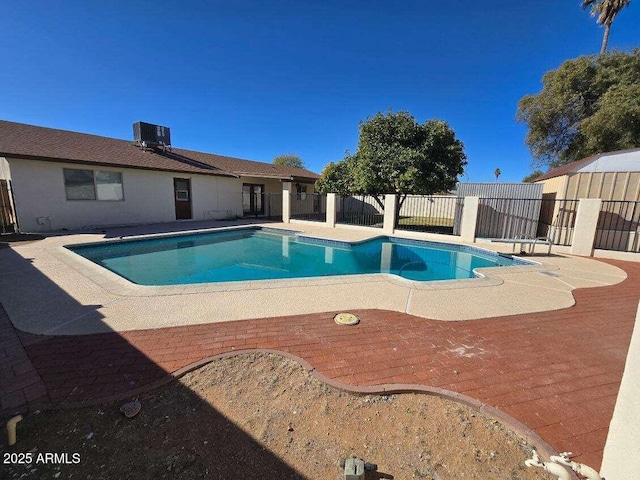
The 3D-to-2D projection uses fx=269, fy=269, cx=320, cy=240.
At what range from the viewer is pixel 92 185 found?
12852 mm

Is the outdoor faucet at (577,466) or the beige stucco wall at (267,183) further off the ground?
the beige stucco wall at (267,183)

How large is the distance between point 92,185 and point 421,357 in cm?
1598

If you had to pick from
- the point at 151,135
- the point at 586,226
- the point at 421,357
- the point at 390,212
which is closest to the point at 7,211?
the point at 151,135

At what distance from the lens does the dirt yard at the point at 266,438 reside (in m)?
1.86

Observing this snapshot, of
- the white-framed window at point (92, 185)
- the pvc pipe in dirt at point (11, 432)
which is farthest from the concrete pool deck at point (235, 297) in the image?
the white-framed window at point (92, 185)

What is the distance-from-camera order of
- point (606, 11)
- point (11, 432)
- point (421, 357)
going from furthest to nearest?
point (606, 11) → point (421, 357) → point (11, 432)

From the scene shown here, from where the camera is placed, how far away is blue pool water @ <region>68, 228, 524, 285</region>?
26.5 ft

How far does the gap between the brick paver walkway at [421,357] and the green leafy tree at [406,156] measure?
10.6 meters

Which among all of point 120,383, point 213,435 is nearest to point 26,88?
point 120,383

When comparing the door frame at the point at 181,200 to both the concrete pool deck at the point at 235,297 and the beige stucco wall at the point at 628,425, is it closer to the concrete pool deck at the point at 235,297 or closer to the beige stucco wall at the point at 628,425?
the concrete pool deck at the point at 235,297

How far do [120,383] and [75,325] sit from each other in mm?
1880

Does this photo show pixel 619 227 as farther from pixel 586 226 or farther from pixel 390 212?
pixel 390 212

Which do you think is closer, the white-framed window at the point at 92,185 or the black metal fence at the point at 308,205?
the white-framed window at the point at 92,185

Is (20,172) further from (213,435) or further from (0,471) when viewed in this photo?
(213,435)
